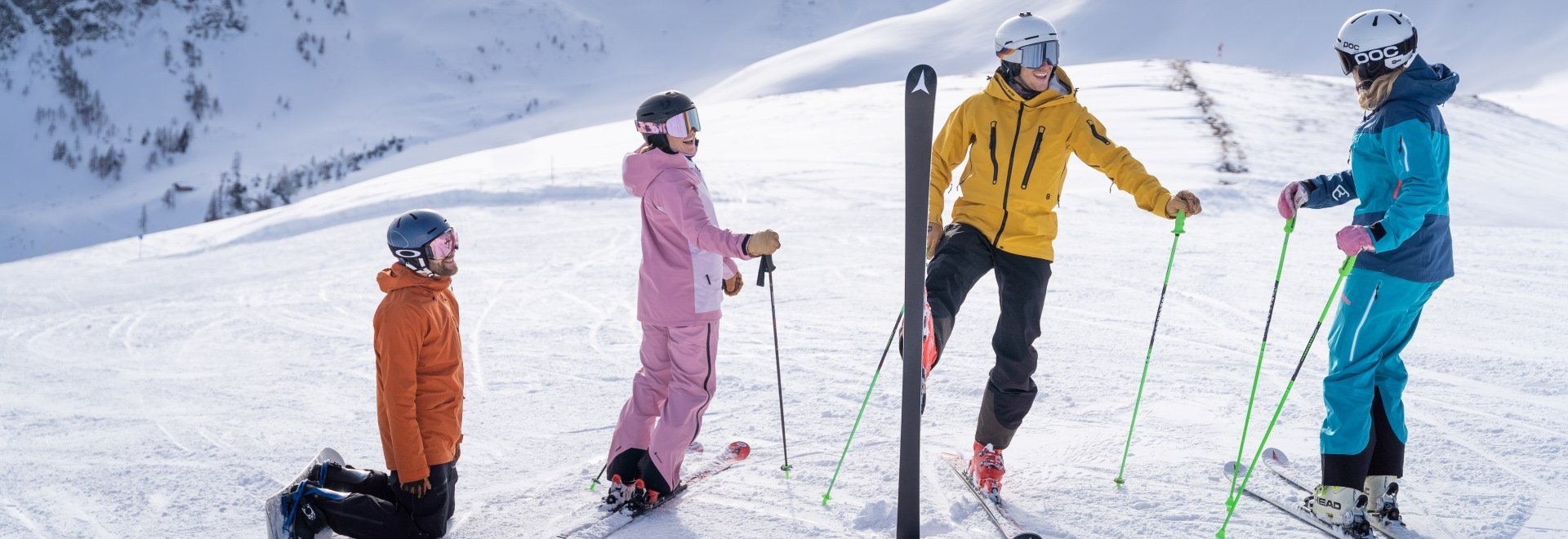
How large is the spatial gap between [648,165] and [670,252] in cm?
34

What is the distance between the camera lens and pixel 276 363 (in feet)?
21.6

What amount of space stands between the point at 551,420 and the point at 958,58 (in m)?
29.1

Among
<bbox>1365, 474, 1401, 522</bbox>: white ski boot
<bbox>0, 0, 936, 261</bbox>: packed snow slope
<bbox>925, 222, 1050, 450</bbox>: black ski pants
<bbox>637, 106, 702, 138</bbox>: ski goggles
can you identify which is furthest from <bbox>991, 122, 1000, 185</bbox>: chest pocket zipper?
<bbox>0, 0, 936, 261</bbox>: packed snow slope

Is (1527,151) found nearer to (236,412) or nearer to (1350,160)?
(1350,160)

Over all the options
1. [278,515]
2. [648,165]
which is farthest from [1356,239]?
[278,515]

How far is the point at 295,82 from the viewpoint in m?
42.3

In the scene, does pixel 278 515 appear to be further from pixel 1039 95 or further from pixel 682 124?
pixel 1039 95

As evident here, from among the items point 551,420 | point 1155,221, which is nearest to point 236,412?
point 551,420

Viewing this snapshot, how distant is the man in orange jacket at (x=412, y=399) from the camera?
3428 mm

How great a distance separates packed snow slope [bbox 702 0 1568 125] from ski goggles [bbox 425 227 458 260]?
2540 cm

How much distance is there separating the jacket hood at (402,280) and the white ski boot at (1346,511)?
10.8 ft

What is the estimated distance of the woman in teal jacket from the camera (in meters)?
3.40

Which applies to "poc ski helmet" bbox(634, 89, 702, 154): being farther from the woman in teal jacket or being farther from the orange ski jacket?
the woman in teal jacket

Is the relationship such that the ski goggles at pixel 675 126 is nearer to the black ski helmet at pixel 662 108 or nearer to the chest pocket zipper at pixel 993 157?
the black ski helmet at pixel 662 108
